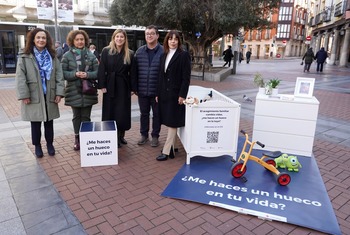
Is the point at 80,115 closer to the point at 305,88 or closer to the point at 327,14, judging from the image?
the point at 305,88

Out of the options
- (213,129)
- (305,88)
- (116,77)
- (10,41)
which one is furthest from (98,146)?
(10,41)

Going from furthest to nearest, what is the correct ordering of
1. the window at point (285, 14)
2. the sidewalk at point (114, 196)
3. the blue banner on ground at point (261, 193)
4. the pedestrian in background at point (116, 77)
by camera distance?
1. the window at point (285, 14)
2. the pedestrian in background at point (116, 77)
3. the blue banner on ground at point (261, 193)
4. the sidewalk at point (114, 196)

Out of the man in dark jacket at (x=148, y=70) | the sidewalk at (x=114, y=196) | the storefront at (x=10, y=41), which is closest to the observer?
the sidewalk at (x=114, y=196)

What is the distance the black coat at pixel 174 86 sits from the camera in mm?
3992

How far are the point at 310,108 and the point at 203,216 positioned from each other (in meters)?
2.49

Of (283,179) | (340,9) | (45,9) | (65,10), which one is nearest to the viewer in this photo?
(283,179)

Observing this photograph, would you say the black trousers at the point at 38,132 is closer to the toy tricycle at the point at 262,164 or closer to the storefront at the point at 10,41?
the toy tricycle at the point at 262,164

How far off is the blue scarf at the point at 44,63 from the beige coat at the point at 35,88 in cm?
5

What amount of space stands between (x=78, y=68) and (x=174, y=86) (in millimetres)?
1452

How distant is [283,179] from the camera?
11.3ft

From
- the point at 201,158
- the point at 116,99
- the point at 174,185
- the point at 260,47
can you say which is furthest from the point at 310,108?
the point at 260,47

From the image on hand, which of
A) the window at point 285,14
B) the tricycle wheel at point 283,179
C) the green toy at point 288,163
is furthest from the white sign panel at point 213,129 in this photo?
the window at point 285,14

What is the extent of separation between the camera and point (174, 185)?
3.45 m

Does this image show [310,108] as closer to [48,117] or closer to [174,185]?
[174,185]
